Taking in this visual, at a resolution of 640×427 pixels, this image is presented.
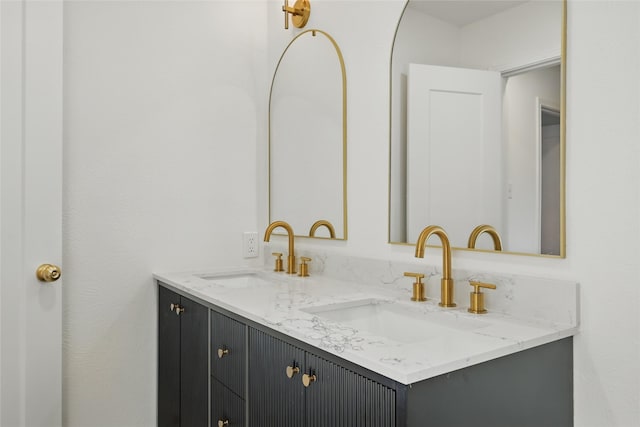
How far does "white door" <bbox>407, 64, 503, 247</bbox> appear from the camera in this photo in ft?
4.45

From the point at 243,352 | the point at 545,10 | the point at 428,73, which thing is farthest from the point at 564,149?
the point at 243,352

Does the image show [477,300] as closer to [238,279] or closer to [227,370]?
[227,370]

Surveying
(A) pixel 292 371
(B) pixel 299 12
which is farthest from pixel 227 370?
(B) pixel 299 12

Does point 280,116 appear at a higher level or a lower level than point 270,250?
higher

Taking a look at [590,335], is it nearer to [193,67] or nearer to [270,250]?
[270,250]

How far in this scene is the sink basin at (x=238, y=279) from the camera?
6.76ft

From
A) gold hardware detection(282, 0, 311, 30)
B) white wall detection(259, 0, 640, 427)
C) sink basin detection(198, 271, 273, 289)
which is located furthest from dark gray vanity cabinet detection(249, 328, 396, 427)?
gold hardware detection(282, 0, 311, 30)

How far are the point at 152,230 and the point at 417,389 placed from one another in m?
1.45

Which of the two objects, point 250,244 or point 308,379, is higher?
point 250,244

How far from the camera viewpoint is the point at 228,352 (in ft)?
4.80

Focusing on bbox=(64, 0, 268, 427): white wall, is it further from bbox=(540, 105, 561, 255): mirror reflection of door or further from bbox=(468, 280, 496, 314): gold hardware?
bbox=(540, 105, 561, 255): mirror reflection of door

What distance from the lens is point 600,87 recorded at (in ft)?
3.71

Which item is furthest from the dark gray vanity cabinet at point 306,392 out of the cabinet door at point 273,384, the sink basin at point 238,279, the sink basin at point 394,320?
the sink basin at point 238,279

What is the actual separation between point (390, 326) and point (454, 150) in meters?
0.56
